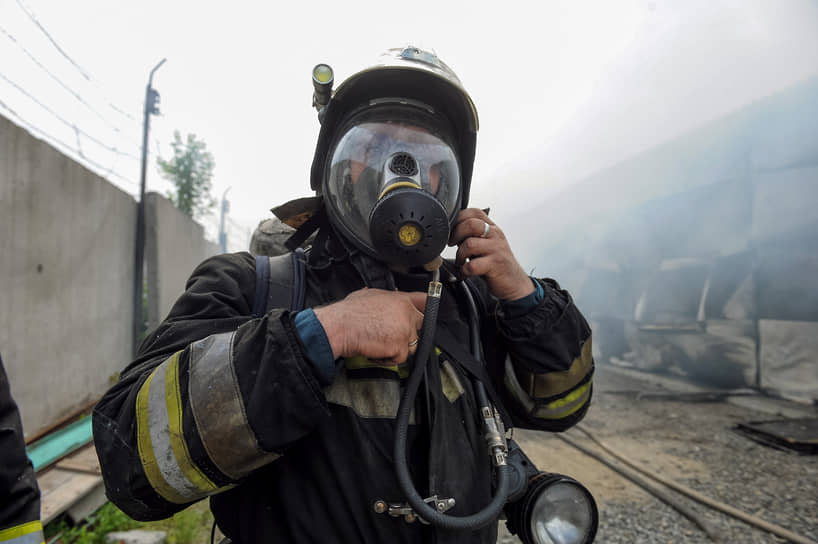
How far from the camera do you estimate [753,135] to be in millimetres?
8820

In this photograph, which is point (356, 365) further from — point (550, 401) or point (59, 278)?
point (59, 278)

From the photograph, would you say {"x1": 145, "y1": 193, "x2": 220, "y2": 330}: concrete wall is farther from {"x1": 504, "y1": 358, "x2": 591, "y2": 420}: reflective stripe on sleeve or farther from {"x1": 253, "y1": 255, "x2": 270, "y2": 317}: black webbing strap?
{"x1": 504, "y1": 358, "x2": 591, "y2": 420}: reflective stripe on sleeve

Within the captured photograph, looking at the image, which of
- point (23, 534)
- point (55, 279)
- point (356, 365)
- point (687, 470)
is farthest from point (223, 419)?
point (687, 470)

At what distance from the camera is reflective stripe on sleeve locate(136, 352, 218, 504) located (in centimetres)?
92

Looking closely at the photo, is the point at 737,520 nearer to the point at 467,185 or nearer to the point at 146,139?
the point at 467,185

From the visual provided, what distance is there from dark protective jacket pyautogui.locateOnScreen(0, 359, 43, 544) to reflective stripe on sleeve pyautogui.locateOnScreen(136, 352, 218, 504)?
32 cm

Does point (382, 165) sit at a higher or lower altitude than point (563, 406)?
higher

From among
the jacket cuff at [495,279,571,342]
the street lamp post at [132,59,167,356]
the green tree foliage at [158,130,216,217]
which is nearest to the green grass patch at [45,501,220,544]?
the jacket cuff at [495,279,571,342]

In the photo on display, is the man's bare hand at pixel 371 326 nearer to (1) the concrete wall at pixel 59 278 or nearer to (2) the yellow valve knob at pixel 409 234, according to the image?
(2) the yellow valve knob at pixel 409 234

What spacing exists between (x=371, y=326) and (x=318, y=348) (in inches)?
5.3

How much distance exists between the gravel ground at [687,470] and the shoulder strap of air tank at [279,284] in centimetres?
304

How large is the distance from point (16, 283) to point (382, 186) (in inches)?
159

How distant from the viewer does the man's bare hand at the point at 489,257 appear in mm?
1291

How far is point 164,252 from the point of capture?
7305mm
